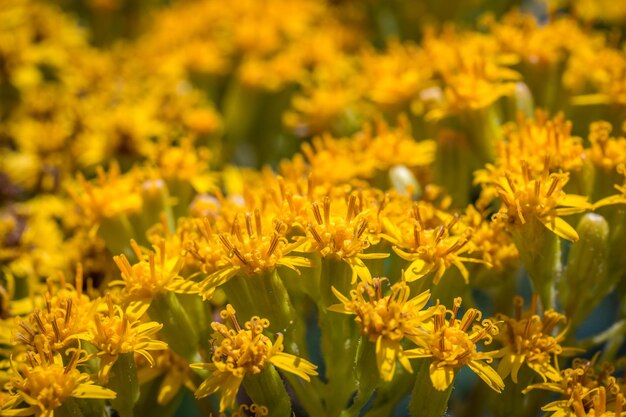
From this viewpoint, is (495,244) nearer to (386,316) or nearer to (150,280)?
(386,316)

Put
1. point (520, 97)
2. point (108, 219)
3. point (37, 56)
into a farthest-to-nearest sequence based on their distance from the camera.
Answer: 1. point (37, 56)
2. point (520, 97)
3. point (108, 219)

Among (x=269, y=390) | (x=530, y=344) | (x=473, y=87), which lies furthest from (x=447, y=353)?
(x=473, y=87)

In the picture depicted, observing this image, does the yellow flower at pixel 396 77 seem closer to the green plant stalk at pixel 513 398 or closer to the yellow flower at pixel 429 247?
the yellow flower at pixel 429 247

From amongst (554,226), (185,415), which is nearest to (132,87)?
(185,415)

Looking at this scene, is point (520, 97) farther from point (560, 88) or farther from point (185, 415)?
point (185, 415)

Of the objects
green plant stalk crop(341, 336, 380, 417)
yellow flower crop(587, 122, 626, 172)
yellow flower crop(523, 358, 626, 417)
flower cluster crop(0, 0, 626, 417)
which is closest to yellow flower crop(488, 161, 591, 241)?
flower cluster crop(0, 0, 626, 417)

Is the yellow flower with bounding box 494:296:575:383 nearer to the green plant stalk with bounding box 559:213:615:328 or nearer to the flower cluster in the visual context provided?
the flower cluster
